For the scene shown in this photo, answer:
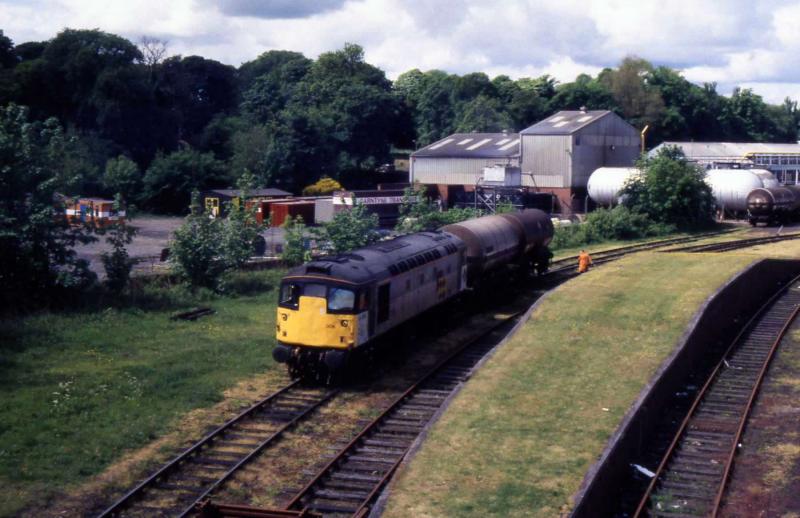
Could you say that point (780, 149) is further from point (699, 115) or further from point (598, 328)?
point (598, 328)

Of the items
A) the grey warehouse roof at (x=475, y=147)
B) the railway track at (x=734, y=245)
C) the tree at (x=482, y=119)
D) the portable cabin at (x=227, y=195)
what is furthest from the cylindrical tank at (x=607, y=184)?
the tree at (x=482, y=119)

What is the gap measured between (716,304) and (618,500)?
48.9ft

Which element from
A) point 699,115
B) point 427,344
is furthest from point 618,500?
point 699,115

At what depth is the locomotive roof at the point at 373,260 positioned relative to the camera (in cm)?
2230

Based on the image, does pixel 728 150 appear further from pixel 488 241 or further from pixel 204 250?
pixel 204 250

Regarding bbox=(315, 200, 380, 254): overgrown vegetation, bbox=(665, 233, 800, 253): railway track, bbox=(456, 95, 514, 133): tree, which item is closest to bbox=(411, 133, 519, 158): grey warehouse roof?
bbox=(456, 95, 514, 133): tree

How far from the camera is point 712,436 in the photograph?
1969 cm

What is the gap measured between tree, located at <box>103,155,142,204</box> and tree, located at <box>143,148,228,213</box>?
1.16 m

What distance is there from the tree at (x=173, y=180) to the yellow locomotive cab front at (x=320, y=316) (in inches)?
2182

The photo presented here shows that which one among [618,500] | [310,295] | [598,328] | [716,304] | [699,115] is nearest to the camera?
[618,500]

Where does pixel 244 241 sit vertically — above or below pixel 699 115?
below

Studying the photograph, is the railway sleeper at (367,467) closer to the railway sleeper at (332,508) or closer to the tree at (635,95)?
the railway sleeper at (332,508)

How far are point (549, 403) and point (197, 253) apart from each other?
18.8m

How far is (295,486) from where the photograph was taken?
16016 millimetres
